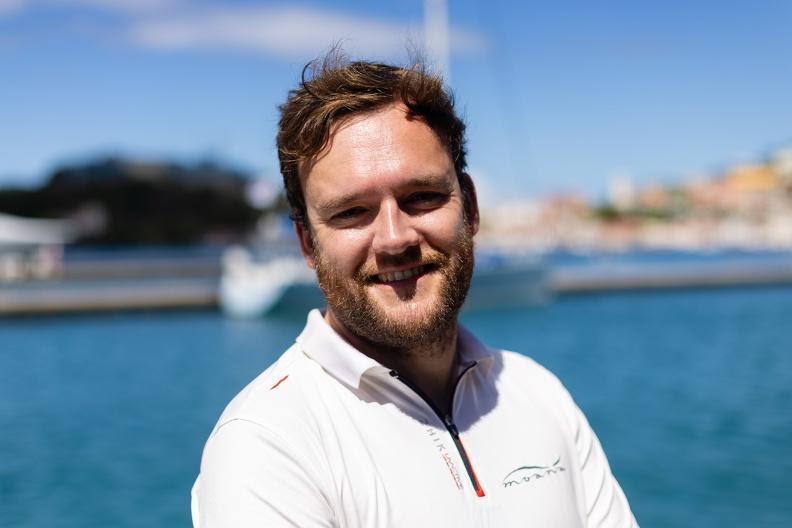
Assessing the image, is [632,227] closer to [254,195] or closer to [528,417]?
[254,195]

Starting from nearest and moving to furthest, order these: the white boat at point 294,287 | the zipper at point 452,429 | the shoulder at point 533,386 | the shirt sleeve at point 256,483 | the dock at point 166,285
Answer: the shirt sleeve at point 256,483, the zipper at point 452,429, the shoulder at point 533,386, the white boat at point 294,287, the dock at point 166,285

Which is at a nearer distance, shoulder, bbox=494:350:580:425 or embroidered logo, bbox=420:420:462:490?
embroidered logo, bbox=420:420:462:490

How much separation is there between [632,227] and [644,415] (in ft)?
481

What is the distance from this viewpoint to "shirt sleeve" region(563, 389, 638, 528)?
1564 mm

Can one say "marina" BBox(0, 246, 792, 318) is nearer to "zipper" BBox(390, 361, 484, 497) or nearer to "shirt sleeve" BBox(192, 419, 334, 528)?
"zipper" BBox(390, 361, 484, 497)

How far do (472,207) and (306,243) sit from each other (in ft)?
1.06

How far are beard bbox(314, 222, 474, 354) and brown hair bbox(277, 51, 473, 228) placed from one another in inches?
7.1

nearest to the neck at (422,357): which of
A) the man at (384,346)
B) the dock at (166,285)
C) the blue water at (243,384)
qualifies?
the man at (384,346)

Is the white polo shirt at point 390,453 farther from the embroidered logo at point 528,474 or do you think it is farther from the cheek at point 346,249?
the cheek at point 346,249

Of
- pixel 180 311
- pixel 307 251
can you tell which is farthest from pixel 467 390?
pixel 180 311

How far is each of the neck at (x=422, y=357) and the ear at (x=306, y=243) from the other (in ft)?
0.32

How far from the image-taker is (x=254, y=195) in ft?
93.9

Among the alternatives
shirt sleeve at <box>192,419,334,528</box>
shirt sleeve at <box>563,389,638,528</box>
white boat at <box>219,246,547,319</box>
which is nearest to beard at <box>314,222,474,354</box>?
shirt sleeve at <box>192,419,334,528</box>

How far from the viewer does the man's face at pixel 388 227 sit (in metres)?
1.37
